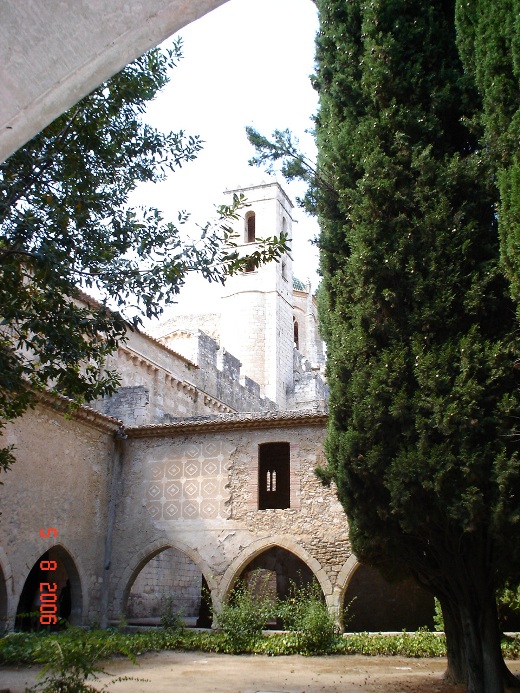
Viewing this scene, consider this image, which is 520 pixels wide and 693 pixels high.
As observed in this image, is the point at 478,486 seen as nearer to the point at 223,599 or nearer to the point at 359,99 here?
the point at 359,99

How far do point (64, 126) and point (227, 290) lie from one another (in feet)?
88.8

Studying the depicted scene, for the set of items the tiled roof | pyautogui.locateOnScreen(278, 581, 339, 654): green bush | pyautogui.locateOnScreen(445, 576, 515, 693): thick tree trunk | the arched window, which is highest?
the arched window

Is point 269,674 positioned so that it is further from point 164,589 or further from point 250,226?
point 250,226

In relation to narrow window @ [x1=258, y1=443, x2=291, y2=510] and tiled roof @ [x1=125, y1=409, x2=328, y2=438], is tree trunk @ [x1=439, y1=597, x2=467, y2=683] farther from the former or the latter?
narrow window @ [x1=258, y1=443, x2=291, y2=510]

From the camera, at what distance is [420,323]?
6.99 m

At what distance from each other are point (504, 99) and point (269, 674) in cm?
808

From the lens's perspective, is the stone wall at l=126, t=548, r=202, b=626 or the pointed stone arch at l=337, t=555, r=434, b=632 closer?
the stone wall at l=126, t=548, r=202, b=626

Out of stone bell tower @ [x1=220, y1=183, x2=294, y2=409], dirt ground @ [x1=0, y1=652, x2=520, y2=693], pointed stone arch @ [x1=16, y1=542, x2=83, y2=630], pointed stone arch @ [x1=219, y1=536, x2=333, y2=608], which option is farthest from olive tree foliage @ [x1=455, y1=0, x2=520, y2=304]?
stone bell tower @ [x1=220, y1=183, x2=294, y2=409]

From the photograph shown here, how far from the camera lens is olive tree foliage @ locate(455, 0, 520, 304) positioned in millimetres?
5117

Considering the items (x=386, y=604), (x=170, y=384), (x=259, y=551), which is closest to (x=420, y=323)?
(x=259, y=551)

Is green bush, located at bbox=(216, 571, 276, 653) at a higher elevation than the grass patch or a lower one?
higher

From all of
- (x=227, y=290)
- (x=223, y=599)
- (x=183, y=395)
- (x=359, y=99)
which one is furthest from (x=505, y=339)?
(x=227, y=290)

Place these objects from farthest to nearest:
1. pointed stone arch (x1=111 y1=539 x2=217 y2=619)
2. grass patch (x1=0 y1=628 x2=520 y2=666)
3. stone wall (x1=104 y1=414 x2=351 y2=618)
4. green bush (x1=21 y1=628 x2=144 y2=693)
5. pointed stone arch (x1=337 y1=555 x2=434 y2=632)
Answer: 1. pointed stone arch (x1=337 y1=555 x2=434 y2=632)
2. pointed stone arch (x1=111 y1=539 x2=217 y2=619)
3. stone wall (x1=104 y1=414 x2=351 y2=618)
4. grass patch (x1=0 y1=628 x2=520 y2=666)
5. green bush (x1=21 y1=628 x2=144 y2=693)

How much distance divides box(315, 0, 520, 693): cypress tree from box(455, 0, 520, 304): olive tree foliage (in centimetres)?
113
